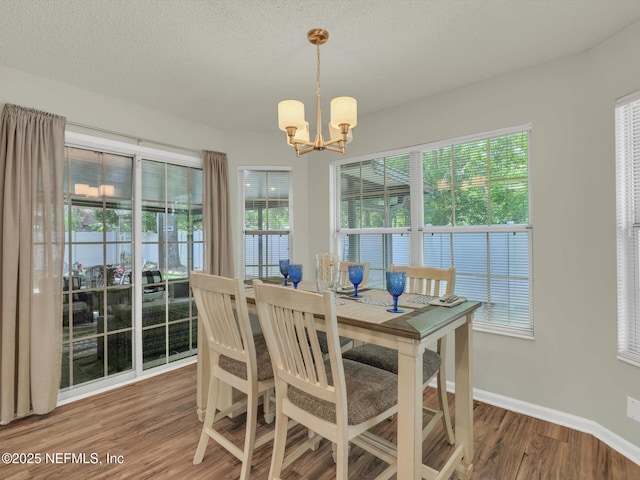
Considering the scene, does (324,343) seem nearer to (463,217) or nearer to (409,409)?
(409,409)

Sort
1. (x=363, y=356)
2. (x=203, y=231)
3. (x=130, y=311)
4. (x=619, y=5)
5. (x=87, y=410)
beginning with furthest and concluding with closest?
(x=203, y=231) < (x=130, y=311) < (x=87, y=410) < (x=363, y=356) < (x=619, y=5)

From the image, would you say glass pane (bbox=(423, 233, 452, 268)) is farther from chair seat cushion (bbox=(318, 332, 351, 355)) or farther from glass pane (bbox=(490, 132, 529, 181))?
chair seat cushion (bbox=(318, 332, 351, 355))

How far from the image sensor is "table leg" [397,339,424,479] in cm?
138

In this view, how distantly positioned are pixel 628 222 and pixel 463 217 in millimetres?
1057

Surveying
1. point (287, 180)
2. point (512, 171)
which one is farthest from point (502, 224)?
point (287, 180)

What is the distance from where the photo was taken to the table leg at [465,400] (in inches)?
71.9

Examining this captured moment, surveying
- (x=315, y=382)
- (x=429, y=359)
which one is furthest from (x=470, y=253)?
(x=315, y=382)

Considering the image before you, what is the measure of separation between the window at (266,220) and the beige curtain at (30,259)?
183 centimetres

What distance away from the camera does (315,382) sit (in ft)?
4.72

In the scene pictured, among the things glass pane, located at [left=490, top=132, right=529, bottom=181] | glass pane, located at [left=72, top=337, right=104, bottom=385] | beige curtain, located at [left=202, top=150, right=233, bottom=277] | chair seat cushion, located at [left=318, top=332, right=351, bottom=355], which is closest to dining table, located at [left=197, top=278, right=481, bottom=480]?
chair seat cushion, located at [left=318, top=332, right=351, bottom=355]

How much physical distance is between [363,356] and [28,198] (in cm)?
265

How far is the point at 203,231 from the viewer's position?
12.1ft

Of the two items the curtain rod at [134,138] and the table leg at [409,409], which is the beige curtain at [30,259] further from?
the table leg at [409,409]

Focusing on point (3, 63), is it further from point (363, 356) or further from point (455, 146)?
point (455, 146)
